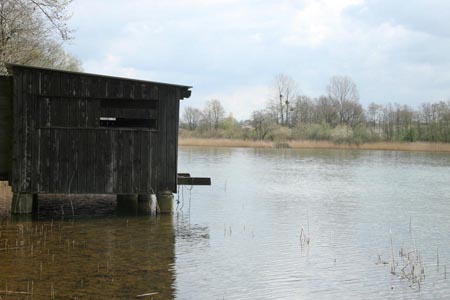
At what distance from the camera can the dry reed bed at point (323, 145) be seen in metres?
56.8

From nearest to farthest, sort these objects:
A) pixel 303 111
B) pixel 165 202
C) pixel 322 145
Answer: pixel 165 202 → pixel 322 145 → pixel 303 111

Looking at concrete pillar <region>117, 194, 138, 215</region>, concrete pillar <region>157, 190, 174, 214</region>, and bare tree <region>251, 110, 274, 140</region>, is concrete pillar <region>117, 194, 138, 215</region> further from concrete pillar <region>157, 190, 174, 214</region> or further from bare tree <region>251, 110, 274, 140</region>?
bare tree <region>251, 110, 274, 140</region>

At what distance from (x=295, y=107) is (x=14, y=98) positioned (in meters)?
74.8

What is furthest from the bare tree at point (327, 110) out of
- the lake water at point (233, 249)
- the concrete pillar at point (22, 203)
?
the concrete pillar at point (22, 203)

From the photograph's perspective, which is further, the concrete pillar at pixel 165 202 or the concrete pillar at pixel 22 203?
the concrete pillar at pixel 165 202

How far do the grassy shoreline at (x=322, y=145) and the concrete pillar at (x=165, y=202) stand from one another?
4600 centimetres

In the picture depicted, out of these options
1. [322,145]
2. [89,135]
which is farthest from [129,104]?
[322,145]

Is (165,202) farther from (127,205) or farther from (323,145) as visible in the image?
(323,145)

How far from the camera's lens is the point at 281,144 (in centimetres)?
6319

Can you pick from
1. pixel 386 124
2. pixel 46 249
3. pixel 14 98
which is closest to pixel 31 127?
pixel 14 98

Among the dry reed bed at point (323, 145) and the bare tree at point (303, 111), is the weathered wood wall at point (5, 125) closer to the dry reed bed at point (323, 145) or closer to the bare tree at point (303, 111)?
the dry reed bed at point (323, 145)

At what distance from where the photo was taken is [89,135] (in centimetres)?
1390

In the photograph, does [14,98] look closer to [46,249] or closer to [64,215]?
[64,215]

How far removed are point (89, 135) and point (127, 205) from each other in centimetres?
328
